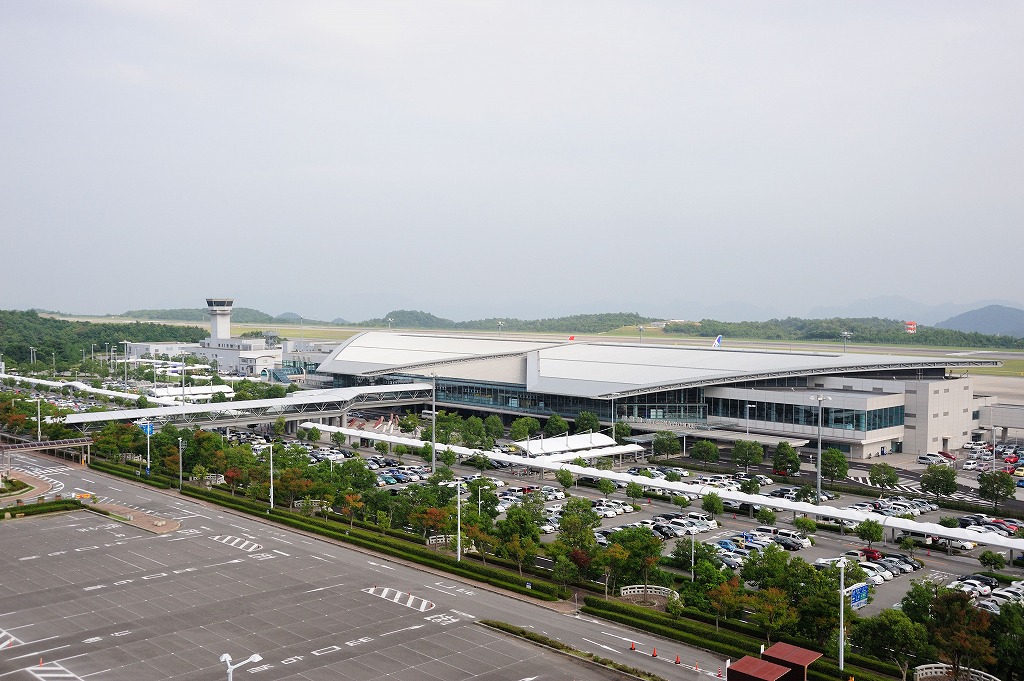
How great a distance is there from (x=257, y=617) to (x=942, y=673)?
20.8 metres

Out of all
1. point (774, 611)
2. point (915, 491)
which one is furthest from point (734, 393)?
point (774, 611)

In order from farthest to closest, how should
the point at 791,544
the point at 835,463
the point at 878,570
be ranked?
the point at 835,463 → the point at 791,544 → the point at 878,570

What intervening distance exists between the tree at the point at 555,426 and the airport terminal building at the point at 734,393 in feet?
10.4

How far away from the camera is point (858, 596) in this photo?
30000 millimetres

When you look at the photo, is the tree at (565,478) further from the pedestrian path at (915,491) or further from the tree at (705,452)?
the pedestrian path at (915,491)

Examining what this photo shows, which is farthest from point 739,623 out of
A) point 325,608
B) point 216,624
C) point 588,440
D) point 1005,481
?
point 588,440

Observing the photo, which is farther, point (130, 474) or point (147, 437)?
point (147, 437)

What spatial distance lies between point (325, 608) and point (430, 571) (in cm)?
597

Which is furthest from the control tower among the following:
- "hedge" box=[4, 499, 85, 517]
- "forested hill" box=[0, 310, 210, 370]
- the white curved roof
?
"hedge" box=[4, 499, 85, 517]

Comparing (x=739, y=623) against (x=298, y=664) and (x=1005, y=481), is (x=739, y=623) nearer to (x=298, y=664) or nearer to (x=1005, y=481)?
(x=298, y=664)

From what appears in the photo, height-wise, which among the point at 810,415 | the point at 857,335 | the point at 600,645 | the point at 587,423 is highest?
the point at 857,335

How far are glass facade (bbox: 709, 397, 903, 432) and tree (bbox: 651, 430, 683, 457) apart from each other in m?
8.42

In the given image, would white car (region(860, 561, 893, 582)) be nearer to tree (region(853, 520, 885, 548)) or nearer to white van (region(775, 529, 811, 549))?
tree (region(853, 520, 885, 548))

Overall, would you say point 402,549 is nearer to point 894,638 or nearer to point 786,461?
point 894,638
